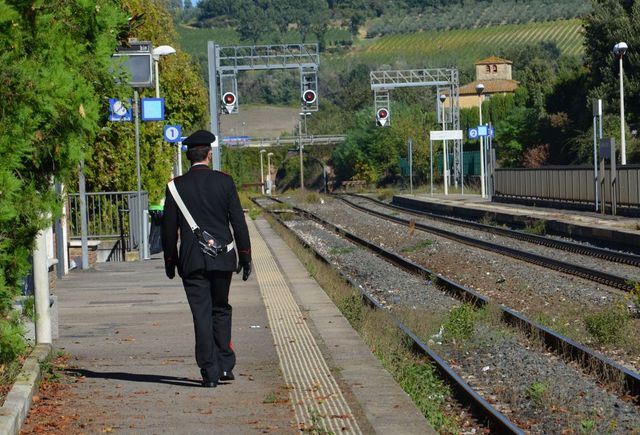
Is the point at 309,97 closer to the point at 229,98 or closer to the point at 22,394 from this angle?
the point at 229,98

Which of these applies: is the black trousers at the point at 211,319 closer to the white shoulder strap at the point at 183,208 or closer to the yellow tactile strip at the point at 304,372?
the white shoulder strap at the point at 183,208

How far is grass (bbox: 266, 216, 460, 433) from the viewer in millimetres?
9703

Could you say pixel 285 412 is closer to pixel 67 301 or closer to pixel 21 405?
pixel 21 405

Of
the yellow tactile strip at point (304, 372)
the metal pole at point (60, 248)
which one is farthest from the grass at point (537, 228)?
the yellow tactile strip at point (304, 372)

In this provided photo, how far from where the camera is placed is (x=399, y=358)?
12.2 metres

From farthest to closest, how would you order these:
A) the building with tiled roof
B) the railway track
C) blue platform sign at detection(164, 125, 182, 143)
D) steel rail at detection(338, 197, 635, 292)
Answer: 1. the building with tiled roof
2. blue platform sign at detection(164, 125, 182, 143)
3. steel rail at detection(338, 197, 635, 292)
4. the railway track

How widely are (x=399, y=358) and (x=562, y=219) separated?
2334cm

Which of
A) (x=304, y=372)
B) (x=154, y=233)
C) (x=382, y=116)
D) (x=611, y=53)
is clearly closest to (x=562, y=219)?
(x=154, y=233)

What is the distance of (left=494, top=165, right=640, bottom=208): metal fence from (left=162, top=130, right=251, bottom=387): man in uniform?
81.9 feet

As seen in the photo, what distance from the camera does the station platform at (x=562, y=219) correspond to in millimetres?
28188

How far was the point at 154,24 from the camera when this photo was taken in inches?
1560

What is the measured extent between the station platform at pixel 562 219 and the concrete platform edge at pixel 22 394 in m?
17.7

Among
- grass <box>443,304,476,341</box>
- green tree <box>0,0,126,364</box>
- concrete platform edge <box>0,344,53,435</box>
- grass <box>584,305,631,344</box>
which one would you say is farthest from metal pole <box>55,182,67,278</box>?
green tree <box>0,0,126,364</box>

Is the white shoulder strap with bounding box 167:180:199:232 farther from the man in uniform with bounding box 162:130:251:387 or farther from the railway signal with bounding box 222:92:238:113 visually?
the railway signal with bounding box 222:92:238:113
